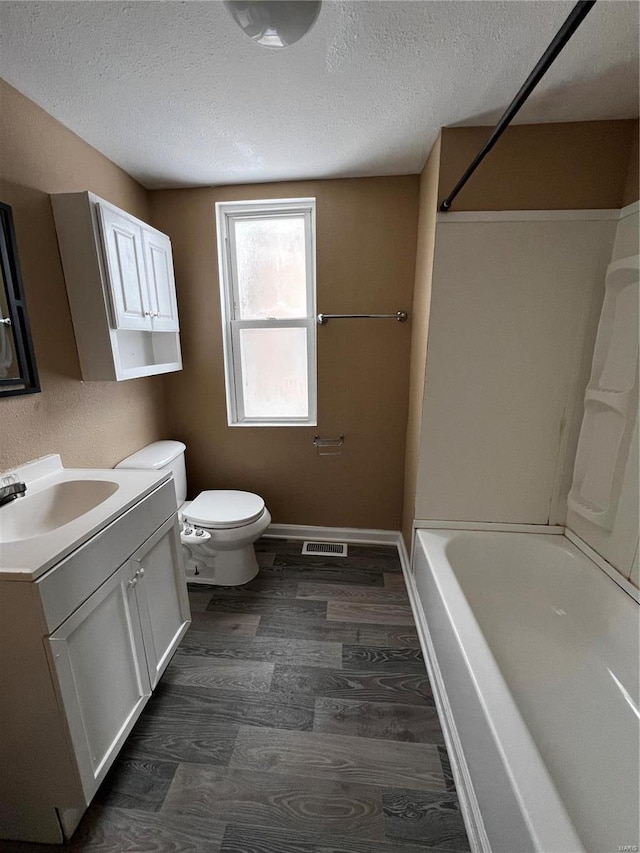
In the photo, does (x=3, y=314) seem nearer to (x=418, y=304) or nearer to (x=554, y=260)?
(x=418, y=304)

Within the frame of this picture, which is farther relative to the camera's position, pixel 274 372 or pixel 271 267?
pixel 274 372

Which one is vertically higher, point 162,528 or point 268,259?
point 268,259

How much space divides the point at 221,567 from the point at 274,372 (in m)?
1.24

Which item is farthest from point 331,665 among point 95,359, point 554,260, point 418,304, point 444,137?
point 444,137

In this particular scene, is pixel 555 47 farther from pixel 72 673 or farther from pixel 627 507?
pixel 72 673

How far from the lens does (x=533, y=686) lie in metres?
1.30

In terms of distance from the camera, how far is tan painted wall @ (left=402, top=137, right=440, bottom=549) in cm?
Answer: 163

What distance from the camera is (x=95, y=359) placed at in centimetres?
155

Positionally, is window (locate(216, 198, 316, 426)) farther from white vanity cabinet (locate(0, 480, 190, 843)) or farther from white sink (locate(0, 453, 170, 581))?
white vanity cabinet (locate(0, 480, 190, 843))

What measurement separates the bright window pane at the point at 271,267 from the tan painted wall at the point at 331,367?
6.7 inches

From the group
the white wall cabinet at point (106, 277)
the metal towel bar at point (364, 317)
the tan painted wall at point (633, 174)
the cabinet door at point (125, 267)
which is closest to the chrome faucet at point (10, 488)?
the white wall cabinet at point (106, 277)

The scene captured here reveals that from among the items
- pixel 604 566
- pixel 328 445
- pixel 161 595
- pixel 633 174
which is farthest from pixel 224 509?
pixel 633 174

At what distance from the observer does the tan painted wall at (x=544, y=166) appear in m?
1.45

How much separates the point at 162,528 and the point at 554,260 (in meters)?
1.99
